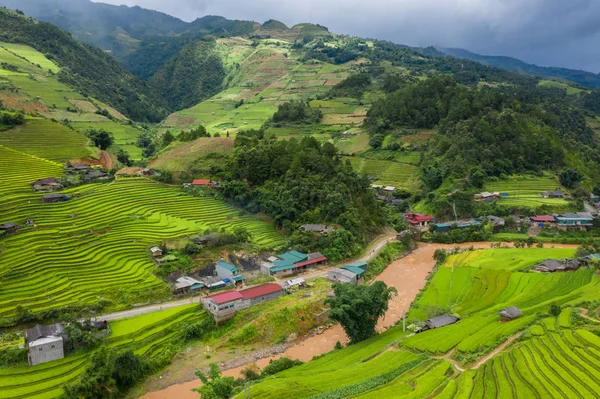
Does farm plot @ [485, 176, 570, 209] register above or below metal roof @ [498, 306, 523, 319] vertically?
above

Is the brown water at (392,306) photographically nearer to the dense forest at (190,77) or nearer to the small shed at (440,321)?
the small shed at (440,321)

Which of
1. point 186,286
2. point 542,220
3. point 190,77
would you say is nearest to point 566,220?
point 542,220

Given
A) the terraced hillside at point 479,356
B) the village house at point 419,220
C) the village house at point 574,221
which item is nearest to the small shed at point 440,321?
the terraced hillside at point 479,356

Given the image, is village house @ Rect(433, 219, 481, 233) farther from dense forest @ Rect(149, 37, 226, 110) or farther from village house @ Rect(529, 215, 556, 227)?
dense forest @ Rect(149, 37, 226, 110)

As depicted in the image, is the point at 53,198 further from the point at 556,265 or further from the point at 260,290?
the point at 556,265

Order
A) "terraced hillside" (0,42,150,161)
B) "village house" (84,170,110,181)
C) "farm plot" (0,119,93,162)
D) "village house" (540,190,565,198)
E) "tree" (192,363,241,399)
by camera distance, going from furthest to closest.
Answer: "village house" (540,190,565,198)
"terraced hillside" (0,42,150,161)
"farm plot" (0,119,93,162)
"village house" (84,170,110,181)
"tree" (192,363,241,399)

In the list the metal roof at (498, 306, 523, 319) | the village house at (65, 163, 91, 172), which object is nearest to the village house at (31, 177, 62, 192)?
the village house at (65, 163, 91, 172)
